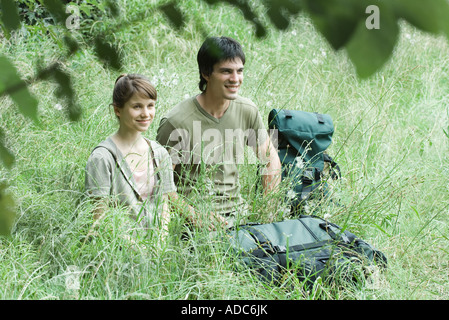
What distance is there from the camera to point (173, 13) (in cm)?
65

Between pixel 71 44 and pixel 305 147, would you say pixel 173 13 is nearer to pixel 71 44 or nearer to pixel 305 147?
pixel 71 44

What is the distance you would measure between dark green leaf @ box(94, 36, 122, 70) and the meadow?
0.03 meters

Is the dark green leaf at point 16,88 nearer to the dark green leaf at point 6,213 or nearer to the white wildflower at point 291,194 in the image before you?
the dark green leaf at point 6,213

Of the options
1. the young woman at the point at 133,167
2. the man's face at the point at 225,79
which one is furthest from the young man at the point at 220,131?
the young woman at the point at 133,167

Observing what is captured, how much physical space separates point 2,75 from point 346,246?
2058mm

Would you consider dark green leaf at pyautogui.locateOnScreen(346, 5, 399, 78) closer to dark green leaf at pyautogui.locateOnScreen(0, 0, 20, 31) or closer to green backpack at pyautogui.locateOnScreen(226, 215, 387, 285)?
dark green leaf at pyautogui.locateOnScreen(0, 0, 20, 31)

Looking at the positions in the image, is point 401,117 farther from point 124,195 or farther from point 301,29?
point 301,29

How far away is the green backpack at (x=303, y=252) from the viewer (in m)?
2.25

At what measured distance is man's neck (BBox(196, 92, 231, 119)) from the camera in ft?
9.45

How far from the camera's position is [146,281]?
2029mm

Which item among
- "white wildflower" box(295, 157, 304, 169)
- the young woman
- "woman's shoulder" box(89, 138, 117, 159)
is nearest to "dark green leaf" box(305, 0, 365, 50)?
the young woman

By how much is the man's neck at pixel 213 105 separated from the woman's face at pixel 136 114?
40 cm

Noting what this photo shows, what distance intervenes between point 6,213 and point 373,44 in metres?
0.53

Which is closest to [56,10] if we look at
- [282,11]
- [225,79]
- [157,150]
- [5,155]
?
[5,155]
